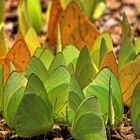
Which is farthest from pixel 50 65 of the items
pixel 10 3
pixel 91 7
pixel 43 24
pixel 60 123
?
pixel 10 3

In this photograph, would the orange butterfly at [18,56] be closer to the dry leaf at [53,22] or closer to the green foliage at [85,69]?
the green foliage at [85,69]

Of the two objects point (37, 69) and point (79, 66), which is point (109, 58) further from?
point (37, 69)

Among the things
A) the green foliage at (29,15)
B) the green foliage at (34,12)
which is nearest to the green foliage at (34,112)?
the green foliage at (29,15)

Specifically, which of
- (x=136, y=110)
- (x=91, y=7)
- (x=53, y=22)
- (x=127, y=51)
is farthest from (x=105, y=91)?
(x=91, y=7)

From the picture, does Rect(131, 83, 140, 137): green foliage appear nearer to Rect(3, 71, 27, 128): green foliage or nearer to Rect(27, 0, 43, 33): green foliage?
Rect(3, 71, 27, 128): green foliage

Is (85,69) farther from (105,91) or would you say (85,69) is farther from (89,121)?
(89,121)
